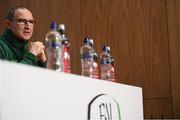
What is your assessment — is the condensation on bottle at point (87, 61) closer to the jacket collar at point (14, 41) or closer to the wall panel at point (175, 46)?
the jacket collar at point (14, 41)

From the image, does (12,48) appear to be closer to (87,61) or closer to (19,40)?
(19,40)

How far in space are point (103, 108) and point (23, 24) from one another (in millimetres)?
614

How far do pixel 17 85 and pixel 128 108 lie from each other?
3.07 ft

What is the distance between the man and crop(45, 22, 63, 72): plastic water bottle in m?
0.16

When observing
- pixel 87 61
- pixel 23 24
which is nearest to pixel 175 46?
pixel 87 61

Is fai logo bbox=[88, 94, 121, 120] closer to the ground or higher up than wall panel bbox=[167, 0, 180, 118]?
closer to the ground

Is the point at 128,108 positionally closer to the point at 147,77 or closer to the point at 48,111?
the point at 48,111

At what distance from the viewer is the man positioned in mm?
1447

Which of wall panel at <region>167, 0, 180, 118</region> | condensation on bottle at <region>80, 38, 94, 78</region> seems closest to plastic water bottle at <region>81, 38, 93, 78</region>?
condensation on bottle at <region>80, 38, 94, 78</region>

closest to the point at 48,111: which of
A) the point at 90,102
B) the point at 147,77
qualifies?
the point at 90,102

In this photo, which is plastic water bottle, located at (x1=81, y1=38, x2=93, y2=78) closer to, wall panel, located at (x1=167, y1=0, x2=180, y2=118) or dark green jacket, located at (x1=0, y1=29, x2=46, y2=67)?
dark green jacket, located at (x1=0, y1=29, x2=46, y2=67)

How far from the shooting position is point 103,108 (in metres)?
1.32

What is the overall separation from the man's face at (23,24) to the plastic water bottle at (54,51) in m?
0.31

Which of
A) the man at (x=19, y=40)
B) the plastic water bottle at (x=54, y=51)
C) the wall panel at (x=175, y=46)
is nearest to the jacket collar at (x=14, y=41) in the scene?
the man at (x=19, y=40)
